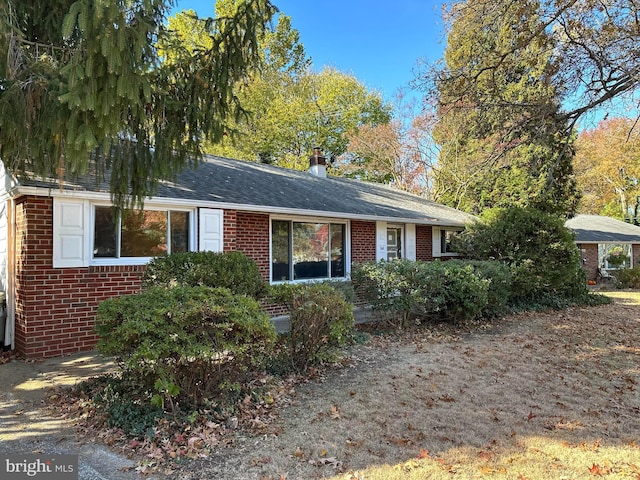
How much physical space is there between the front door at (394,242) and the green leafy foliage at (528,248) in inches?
93.2

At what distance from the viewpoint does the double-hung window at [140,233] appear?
732cm

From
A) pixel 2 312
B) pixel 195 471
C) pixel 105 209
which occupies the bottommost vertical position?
pixel 195 471

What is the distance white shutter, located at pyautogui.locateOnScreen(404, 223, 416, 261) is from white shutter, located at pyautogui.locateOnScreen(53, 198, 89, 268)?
368 inches

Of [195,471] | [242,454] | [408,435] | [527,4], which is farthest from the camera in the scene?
[527,4]

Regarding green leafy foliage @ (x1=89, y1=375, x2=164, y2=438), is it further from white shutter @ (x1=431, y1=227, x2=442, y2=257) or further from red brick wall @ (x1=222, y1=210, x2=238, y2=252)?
white shutter @ (x1=431, y1=227, x2=442, y2=257)

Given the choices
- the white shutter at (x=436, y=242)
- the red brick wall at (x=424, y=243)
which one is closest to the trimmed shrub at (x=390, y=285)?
the red brick wall at (x=424, y=243)

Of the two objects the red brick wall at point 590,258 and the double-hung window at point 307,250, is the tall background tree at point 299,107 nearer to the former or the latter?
the red brick wall at point 590,258

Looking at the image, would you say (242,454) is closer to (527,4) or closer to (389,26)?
(527,4)

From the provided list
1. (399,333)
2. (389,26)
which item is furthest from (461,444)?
(389,26)

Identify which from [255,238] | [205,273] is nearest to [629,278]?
[255,238]

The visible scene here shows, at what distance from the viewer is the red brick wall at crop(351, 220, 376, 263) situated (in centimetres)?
1185

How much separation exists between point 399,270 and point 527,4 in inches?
200

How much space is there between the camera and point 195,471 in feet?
11.0

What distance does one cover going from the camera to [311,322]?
554cm
